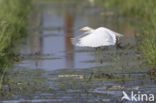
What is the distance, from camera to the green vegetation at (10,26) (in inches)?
439

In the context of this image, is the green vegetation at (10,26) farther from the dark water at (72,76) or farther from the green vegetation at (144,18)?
the green vegetation at (144,18)

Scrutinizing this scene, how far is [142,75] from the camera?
975 cm

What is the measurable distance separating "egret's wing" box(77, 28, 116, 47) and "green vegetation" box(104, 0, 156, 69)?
87 centimetres

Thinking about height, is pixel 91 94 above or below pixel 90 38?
below

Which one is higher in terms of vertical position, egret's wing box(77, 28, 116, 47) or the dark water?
egret's wing box(77, 28, 116, 47)

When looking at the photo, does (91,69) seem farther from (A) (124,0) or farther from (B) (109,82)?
(A) (124,0)

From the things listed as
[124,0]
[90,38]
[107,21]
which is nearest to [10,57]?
[90,38]

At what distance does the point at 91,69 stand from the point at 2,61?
1.62m

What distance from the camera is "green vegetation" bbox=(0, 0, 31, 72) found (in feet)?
36.5

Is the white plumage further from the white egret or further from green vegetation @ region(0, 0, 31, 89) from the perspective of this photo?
green vegetation @ region(0, 0, 31, 89)

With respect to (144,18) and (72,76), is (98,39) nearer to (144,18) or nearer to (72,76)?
(72,76)

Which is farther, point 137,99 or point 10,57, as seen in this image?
point 10,57

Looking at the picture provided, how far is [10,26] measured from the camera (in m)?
14.8

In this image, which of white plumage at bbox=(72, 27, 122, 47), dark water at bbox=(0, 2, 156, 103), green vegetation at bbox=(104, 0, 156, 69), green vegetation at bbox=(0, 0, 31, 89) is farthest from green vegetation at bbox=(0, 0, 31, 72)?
green vegetation at bbox=(104, 0, 156, 69)
